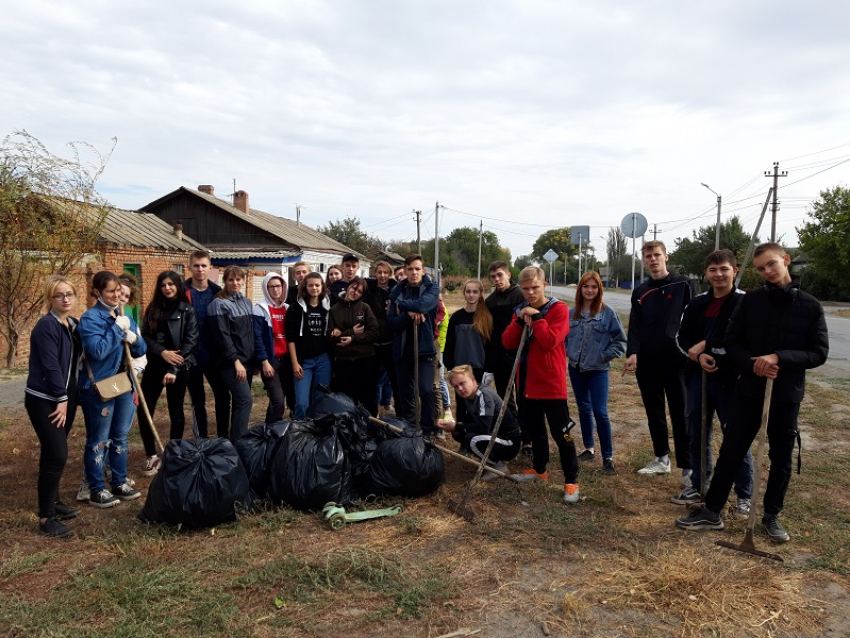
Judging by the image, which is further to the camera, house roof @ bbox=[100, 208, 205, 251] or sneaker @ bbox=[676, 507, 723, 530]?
house roof @ bbox=[100, 208, 205, 251]

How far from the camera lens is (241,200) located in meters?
34.4

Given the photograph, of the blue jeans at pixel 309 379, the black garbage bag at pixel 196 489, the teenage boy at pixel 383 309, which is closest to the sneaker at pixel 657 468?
the teenage boy at pixel 383 309

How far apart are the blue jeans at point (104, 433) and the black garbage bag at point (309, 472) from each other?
3.82ft

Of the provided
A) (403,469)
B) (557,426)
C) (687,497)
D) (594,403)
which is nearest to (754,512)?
(687,497)

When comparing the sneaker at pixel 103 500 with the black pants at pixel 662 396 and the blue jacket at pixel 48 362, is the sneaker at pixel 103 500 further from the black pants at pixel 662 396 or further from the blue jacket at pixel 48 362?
the black pants at pixel 662 396

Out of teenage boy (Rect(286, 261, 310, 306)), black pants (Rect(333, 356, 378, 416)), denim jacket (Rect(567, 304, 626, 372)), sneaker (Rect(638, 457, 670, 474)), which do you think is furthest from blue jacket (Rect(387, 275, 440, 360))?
sneaker (Rect(638, 457, 670, 474))

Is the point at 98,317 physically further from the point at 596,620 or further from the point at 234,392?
the point at 596,620

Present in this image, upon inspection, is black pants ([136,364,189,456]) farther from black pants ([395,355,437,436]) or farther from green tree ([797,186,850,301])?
green tree ([797,186,850,301])

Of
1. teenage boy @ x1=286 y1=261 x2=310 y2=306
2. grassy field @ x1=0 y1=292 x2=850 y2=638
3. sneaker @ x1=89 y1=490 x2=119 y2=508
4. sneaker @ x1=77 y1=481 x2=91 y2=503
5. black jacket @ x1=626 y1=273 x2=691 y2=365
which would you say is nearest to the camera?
grassy field @ x1=0 y1=292 x2=850 y2=638

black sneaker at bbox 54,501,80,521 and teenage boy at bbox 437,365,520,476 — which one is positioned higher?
teenage boy at bbox 437,365,520,476

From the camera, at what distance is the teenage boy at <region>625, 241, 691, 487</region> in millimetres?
4363

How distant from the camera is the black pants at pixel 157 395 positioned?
4734 mm

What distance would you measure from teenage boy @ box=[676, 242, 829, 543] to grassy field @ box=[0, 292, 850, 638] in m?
0.28

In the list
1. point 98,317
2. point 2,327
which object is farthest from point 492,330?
point 2,327
